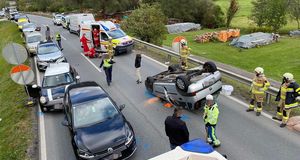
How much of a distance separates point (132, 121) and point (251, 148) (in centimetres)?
431

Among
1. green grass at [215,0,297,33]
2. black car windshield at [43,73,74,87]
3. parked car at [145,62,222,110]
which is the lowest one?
green grass at [215,0,297,33]

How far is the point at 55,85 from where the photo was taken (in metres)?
13.0

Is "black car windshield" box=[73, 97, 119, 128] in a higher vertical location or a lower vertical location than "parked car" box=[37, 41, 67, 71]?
higher

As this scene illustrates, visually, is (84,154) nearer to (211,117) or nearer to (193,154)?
(193,154)

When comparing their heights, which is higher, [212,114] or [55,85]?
[212,114]

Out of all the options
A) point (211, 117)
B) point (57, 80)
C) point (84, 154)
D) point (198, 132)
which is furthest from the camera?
point (57, 80)

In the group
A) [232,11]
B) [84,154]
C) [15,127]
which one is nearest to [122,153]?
[84,154]

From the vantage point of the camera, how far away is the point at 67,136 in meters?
10.2

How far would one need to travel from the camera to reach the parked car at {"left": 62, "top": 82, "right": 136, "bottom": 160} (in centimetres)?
789

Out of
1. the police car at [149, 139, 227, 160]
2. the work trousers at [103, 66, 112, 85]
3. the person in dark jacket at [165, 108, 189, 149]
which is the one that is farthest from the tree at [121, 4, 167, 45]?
the police car at [149, 139, 227, 160]

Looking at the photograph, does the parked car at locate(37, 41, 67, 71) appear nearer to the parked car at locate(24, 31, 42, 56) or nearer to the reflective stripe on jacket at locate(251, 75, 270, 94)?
the parked car at locate(24, 31, 42, 56)

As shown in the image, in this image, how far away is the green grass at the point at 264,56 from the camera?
934 inches

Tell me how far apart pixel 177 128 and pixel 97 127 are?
268 centimetres

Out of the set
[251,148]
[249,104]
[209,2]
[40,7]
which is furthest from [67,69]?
[40,7]
